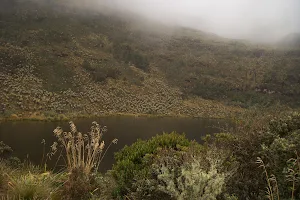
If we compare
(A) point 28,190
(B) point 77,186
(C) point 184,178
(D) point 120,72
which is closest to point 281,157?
(C) point 184,178

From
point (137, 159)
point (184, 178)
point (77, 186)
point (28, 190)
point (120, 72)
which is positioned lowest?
point (120, 72)

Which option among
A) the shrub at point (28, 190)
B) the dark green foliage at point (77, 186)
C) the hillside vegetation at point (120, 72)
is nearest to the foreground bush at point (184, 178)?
the dark green foliage at point (77, 186)

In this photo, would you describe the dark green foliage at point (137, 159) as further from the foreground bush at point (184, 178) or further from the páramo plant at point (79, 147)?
the páramo plant at point (79, 147)

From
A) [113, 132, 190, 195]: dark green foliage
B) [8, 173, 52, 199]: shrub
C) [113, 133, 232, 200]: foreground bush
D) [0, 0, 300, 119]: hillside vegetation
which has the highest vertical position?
[113, 133, 232, 200]: foreground bush

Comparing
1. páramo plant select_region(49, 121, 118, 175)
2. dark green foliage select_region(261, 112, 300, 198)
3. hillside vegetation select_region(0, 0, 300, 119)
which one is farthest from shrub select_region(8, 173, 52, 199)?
hillside vegetation select_region(0, 0, 300, 119)

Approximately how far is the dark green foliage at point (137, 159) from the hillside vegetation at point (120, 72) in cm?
3782

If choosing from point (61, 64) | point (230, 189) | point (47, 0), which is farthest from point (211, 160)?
point (47, 0)

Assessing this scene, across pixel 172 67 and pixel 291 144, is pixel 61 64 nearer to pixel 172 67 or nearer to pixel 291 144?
pixel 172 67

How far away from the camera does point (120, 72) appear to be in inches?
2896

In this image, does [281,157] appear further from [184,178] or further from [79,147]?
[79,147]

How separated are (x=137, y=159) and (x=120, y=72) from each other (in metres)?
67.2

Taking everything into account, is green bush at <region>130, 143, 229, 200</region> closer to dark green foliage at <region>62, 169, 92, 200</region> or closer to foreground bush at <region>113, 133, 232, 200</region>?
foreground bush at <region>113, 133, 232, 200</region>

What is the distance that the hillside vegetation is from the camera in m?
52.3

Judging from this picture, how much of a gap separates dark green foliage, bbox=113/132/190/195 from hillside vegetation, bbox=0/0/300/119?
37819 mm
